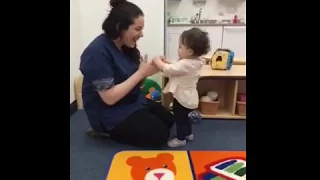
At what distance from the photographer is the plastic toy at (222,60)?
2.06 metres

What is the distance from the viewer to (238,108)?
6.63ft

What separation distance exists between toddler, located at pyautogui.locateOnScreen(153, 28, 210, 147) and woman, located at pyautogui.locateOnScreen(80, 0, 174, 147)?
74 mm

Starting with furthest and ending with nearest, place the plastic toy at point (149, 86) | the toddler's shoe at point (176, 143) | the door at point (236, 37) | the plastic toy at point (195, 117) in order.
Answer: the door at point (236, 37), the plastic toy at point (149, 86), the plastic toy at point (195, 117), the toddler's shoe at point (176, 143)

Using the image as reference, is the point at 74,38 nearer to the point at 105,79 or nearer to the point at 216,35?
the point at 105,79

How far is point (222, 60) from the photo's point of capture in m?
2.06

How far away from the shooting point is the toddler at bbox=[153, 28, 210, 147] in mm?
1449

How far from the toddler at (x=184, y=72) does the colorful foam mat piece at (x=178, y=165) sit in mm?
162

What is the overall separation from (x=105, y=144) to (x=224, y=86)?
97cm

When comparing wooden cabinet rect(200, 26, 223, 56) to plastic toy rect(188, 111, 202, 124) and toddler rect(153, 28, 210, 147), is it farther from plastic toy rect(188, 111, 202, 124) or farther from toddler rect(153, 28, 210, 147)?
toddler rect(153, 28, 210, 147)

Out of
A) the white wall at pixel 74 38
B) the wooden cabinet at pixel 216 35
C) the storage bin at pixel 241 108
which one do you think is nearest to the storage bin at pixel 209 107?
the storage bin at pixel 241 108

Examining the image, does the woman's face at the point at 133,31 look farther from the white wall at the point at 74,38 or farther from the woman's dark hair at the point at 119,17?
the white wall at the point at 74,38
